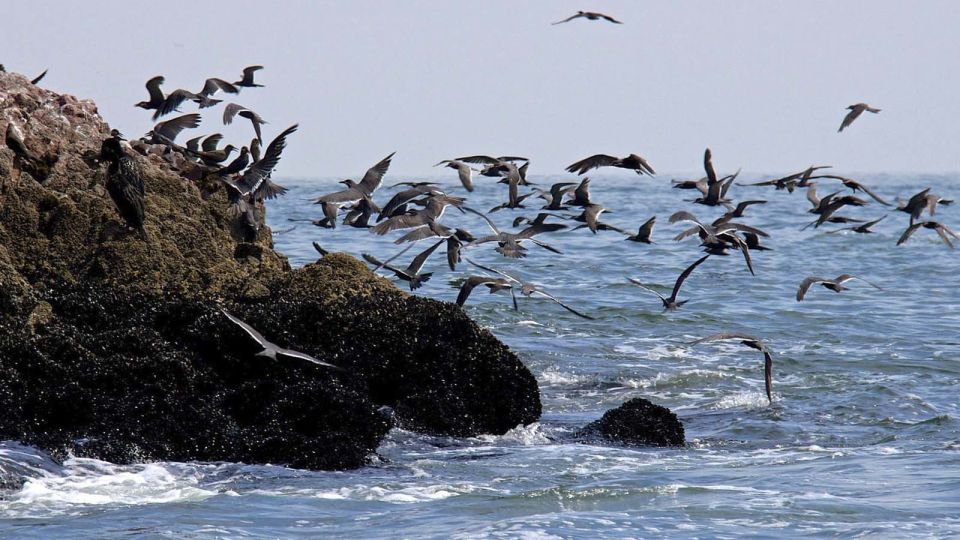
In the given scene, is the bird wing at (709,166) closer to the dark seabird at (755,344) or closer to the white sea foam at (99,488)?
the dark seabird at (755,344)

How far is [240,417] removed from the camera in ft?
33.0

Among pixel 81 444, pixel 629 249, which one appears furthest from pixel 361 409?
pixel 629 249

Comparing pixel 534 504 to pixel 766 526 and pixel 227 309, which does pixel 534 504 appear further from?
pixel 227 309

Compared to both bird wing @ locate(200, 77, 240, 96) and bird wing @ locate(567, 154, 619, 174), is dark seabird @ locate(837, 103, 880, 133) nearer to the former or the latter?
bird wing @ locate(567, 154, 619, 174)

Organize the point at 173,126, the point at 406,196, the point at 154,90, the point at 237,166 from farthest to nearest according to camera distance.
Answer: the point at 154,90 < the point at 406,196 < the point at 173,126 < the point at 237,166

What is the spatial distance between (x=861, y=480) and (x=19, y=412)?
5.82 metres

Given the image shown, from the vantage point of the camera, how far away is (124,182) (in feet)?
35.3

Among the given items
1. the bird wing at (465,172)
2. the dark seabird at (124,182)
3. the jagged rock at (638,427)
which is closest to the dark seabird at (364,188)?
the bird wing at (465,172)

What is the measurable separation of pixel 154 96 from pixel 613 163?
5.48 m

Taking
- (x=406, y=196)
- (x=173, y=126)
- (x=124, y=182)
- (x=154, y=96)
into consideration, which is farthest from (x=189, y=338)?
(x=154, y=96)

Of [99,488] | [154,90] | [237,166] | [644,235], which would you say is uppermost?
[154,90]

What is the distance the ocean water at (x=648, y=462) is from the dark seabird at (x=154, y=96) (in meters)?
4.62

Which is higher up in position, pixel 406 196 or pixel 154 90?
pixel 154 90

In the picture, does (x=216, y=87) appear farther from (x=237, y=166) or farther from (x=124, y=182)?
(x=124, y=182)
